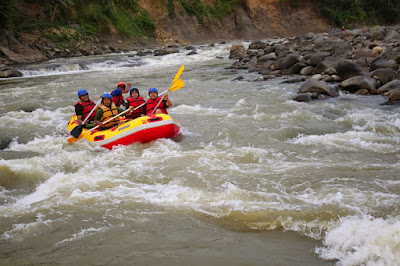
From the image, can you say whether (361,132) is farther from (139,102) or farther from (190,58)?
(190,58)

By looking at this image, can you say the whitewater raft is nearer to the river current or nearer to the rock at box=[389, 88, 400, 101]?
the river current

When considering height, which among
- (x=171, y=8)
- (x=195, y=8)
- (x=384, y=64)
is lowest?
(x=384, y=64)

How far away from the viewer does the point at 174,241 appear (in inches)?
133

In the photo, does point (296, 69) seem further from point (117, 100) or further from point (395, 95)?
point (117, 100)

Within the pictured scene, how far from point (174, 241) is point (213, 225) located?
1.45 ft

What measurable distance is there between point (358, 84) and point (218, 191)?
6793mm

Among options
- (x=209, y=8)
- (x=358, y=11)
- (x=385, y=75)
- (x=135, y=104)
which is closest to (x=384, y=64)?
(x=385, y=75)

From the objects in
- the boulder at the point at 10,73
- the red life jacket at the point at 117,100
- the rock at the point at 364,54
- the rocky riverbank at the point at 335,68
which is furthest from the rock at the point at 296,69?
the boulder at the point at 10,73

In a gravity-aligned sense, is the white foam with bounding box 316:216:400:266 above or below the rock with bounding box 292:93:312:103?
below

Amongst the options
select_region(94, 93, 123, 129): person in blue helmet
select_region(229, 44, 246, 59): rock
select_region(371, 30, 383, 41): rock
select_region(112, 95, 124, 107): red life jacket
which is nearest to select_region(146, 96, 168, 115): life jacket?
select_region(94, 93, 123, 129): person in blue helmet

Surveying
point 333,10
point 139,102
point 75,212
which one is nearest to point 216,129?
point 139,102

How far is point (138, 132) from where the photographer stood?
635cm

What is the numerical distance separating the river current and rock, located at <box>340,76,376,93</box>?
1.10 metres

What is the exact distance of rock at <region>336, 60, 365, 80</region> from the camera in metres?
10.8
